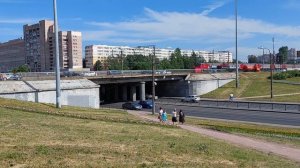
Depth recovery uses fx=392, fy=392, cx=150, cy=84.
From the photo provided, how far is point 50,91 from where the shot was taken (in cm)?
5034

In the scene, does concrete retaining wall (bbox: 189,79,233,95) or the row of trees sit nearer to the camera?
concrete retaining wall (bbox: 189,79,233,95)

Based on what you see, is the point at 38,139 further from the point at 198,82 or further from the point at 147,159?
the point at 198,82

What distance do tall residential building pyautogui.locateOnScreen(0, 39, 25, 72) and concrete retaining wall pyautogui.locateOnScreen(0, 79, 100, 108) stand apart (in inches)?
4244

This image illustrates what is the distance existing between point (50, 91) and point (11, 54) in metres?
121

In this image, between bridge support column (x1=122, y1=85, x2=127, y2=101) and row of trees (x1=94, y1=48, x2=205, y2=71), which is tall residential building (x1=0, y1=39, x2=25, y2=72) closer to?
row of trees (x1=94, y1=48, x2=205, y2=71)

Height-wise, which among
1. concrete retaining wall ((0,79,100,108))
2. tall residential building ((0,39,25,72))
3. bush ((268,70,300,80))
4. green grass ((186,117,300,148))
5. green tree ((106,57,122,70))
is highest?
tall residential building ((0,39,25,72))

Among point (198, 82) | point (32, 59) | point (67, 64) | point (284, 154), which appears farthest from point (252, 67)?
point (284, 154)

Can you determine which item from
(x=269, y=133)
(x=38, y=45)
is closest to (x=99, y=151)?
(x=269, y=133)

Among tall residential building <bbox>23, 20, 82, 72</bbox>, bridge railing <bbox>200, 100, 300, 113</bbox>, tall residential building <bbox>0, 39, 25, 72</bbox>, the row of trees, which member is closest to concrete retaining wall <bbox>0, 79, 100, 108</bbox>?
bridge railing <bbox>200, 100, 300, 113</bbox>

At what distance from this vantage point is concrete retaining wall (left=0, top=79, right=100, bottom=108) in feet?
153

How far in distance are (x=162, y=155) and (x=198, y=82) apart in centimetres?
7635

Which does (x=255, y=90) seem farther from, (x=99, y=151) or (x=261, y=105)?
(x=99, y=151)

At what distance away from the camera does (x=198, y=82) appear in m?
88.1

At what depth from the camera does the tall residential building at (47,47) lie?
442 ft
